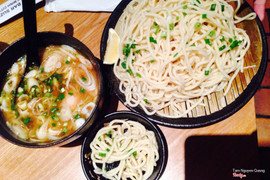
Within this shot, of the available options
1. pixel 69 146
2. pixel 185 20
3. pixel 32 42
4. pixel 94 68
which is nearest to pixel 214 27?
pixel 185 20

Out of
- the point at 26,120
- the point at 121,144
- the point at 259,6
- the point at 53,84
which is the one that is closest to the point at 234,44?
the point at 259,6

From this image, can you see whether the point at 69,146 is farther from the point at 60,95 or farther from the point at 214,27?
the point at 214,27

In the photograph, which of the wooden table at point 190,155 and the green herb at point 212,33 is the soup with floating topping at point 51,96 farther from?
the green herb at point 212,33

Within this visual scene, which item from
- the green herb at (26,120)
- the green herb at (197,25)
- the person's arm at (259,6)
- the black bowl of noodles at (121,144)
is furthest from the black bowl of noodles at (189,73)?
the green herb at (26,120)

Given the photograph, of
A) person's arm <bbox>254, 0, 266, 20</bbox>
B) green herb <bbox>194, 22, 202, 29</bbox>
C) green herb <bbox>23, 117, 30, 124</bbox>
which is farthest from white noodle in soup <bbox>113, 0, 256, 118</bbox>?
green herb <bbox>23, 117, 30, 124</bbox>

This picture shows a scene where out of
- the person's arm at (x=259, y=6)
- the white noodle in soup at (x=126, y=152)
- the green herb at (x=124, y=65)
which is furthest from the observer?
the person's arm at (x=259, y=6)

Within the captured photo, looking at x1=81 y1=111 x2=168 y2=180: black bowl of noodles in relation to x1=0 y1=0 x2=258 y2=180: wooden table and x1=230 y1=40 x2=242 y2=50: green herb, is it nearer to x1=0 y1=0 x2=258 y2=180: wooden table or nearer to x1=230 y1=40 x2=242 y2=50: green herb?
x1=0 y1=0 x2=258 y2=180: wooden table
